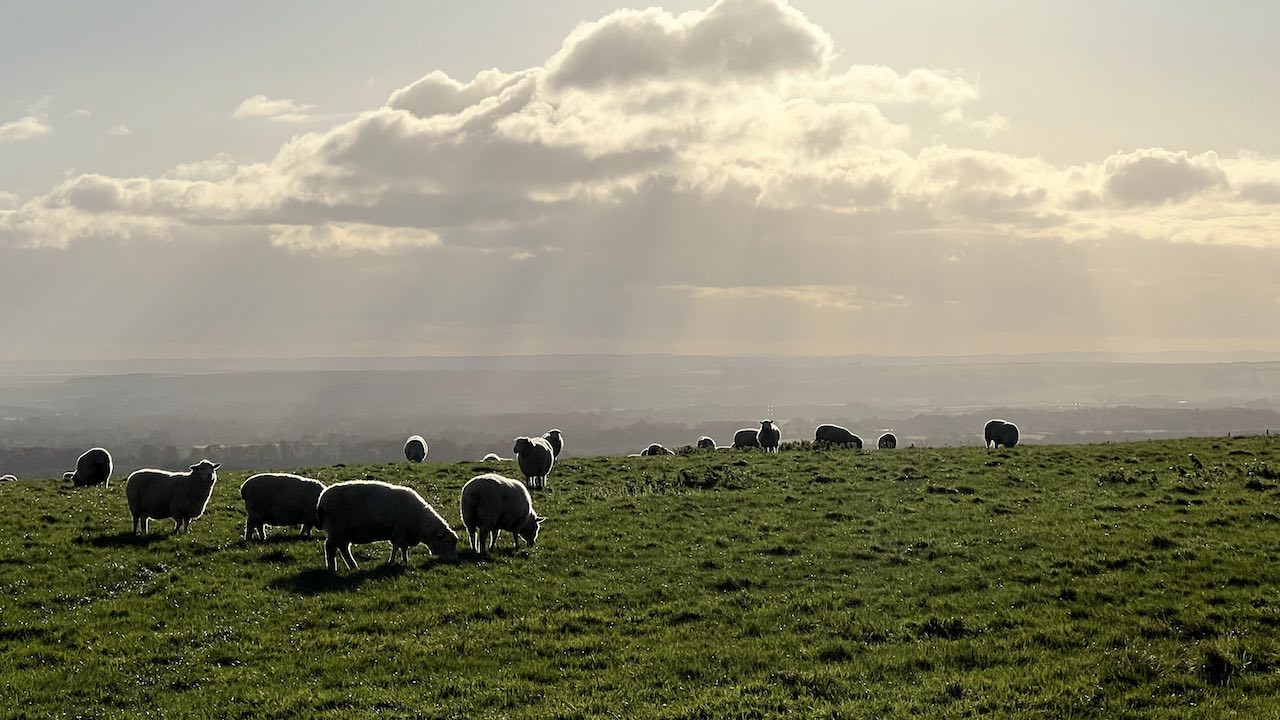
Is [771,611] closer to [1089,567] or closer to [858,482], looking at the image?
[1089,567]

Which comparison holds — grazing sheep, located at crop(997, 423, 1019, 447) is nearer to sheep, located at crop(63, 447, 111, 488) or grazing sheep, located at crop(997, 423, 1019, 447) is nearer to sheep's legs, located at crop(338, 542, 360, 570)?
sheep's legs, located at crop(338, 542, 360, 570)

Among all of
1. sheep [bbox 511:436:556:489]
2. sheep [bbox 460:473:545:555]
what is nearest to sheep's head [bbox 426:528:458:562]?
sheep [bbox 460:473:545:555]

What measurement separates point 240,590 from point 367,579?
2507 millimetres

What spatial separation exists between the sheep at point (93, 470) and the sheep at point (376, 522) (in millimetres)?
22665

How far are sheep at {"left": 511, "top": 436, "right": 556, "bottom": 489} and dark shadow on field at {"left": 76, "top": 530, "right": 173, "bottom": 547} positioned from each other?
13.5 meters

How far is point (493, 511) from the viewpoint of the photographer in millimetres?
22766

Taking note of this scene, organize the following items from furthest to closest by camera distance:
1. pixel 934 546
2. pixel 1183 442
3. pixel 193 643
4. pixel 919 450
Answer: pixel 919 450 → pixel 1183 442 → pixel 934 546 → pixel 193 643

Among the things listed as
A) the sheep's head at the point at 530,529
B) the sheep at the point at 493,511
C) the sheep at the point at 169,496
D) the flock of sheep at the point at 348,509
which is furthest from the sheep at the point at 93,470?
the sheep's head at the point at 530,529

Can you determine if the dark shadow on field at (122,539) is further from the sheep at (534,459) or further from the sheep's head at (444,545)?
the sheep at (534,459)

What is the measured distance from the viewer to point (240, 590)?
18.5 metres

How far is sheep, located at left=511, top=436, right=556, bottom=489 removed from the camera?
1366 inches

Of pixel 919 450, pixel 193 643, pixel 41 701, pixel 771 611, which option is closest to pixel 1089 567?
pixel 771 611

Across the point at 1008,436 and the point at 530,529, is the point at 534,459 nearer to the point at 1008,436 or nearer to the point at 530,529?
the point at 530,529

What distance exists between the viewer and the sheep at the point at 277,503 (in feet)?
77.3
